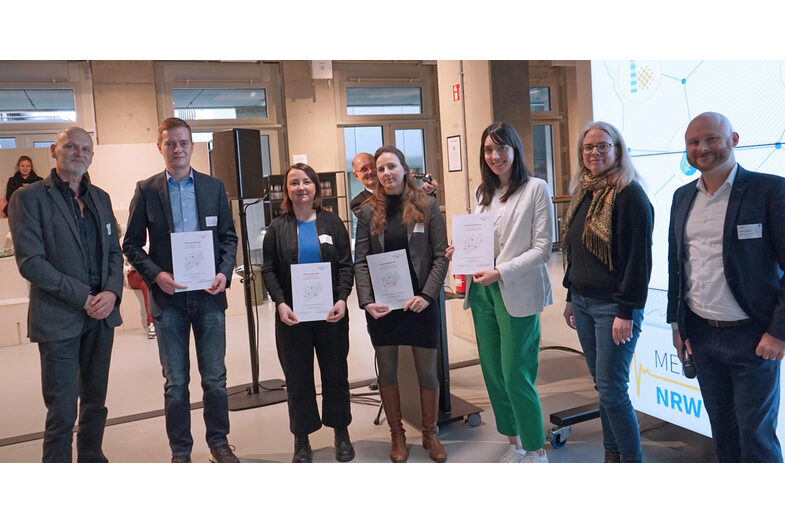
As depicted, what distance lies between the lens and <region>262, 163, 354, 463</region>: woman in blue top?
10.6 feet

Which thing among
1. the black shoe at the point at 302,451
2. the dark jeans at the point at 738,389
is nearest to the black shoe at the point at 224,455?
the black shoe at the point at 302,451

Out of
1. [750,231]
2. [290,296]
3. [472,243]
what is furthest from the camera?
[290,296]

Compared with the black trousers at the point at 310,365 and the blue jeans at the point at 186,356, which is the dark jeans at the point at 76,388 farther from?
the black trousers at the point at 310,365

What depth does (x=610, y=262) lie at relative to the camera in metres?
2.61

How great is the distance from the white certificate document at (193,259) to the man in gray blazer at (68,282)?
342 millimetres

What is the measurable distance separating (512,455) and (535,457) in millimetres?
129

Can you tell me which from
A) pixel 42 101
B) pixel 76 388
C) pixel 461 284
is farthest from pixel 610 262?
pixel 42 101

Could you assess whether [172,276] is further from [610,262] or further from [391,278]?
[610,262]

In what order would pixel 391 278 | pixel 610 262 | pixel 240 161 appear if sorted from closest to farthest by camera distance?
pixel 610 262 → pixel 391 278 → pixel 240 161

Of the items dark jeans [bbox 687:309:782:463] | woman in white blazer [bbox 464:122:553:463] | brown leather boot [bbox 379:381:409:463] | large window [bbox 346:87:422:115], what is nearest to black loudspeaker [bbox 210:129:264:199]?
brown leather boot [bbox 379:381:409:463]

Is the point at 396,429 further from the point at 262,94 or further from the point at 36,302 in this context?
the point at 262,94

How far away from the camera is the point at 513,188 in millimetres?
2975

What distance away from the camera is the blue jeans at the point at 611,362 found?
8.68 feet

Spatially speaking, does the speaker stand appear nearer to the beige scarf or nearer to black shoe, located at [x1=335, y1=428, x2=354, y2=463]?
black shoe, located at [x1=335, y1=428, x2=354, y2=463]
